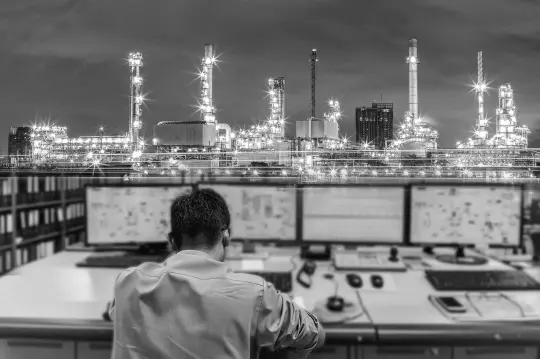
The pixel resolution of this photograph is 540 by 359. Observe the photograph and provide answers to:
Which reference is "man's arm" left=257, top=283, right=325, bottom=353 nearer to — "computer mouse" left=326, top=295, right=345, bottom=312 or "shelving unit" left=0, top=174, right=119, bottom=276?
"computer mouse" left=326, top=295, right=345, bottom=312

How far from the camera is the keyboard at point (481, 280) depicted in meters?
1.37

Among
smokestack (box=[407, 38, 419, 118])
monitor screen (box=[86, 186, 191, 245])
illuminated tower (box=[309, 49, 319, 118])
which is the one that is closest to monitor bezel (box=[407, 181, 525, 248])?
monitor screen (box=[86, 186, 191, 245])

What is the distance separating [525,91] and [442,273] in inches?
724

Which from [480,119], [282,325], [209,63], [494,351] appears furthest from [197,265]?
[480,119]

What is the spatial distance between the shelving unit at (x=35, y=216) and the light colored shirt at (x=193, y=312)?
1.40 m

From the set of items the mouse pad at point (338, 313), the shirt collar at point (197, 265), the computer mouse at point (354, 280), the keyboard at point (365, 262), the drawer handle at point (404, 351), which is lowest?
the drawer handle at point (404, 351)

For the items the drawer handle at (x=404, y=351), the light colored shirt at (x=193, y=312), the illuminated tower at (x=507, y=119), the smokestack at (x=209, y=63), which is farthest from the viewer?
the illuminated tower at (x=507, y=119)

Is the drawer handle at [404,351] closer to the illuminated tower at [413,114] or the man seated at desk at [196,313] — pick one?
the man seated at desk at [196,313]

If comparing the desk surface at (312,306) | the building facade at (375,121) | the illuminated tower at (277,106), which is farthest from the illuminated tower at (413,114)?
the desk surface at (312,306)

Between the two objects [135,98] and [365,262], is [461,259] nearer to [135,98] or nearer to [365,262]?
[365,262]

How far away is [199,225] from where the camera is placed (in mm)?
826

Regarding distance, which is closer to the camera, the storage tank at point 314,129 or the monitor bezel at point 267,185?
the monitor bezel at point 267,185

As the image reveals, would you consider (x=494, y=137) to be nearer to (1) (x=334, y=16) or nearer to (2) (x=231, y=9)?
(1) (x=334, y=16)

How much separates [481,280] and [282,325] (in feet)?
3.18
